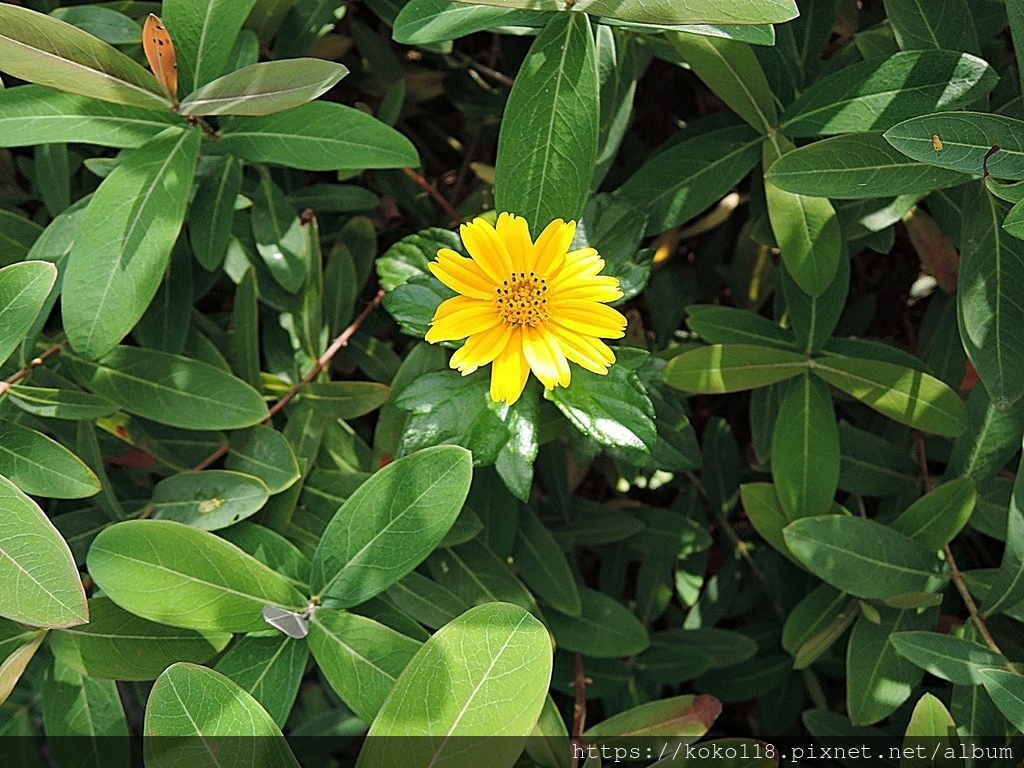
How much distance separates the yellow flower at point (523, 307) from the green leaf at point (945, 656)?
1.55 feet

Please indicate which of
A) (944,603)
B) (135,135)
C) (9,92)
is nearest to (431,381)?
(135,135)

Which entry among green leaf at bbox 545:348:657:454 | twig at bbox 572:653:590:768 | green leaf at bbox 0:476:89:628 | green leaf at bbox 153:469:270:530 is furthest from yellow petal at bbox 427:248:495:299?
twig at bbox 572:653:590:768

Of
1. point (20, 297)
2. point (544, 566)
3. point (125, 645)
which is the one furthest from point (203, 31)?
point (544, 566)

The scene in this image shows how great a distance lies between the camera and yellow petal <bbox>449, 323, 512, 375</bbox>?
832 mm

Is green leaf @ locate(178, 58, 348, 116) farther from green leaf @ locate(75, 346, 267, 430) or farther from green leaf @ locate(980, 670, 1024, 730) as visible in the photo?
green leaf @ locate(980, 670, 1024, 730)

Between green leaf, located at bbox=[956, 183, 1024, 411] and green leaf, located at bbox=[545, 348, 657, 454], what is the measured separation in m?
0.35

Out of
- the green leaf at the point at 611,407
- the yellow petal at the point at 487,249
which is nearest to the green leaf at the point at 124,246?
the yellow petal at the point at 487,249

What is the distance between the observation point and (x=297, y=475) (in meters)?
0.99

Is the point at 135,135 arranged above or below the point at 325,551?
above

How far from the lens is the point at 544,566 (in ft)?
3.79

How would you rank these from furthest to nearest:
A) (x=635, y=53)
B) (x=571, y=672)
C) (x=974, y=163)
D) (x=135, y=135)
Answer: (x=571, y=672) < (x=635, y=53) < (x=135, y=135) < (x=974, y=163)

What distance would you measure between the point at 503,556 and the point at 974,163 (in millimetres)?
716

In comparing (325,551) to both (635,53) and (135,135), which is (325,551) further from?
(635,53)

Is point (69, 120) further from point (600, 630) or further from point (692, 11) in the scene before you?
point (600, 630)
